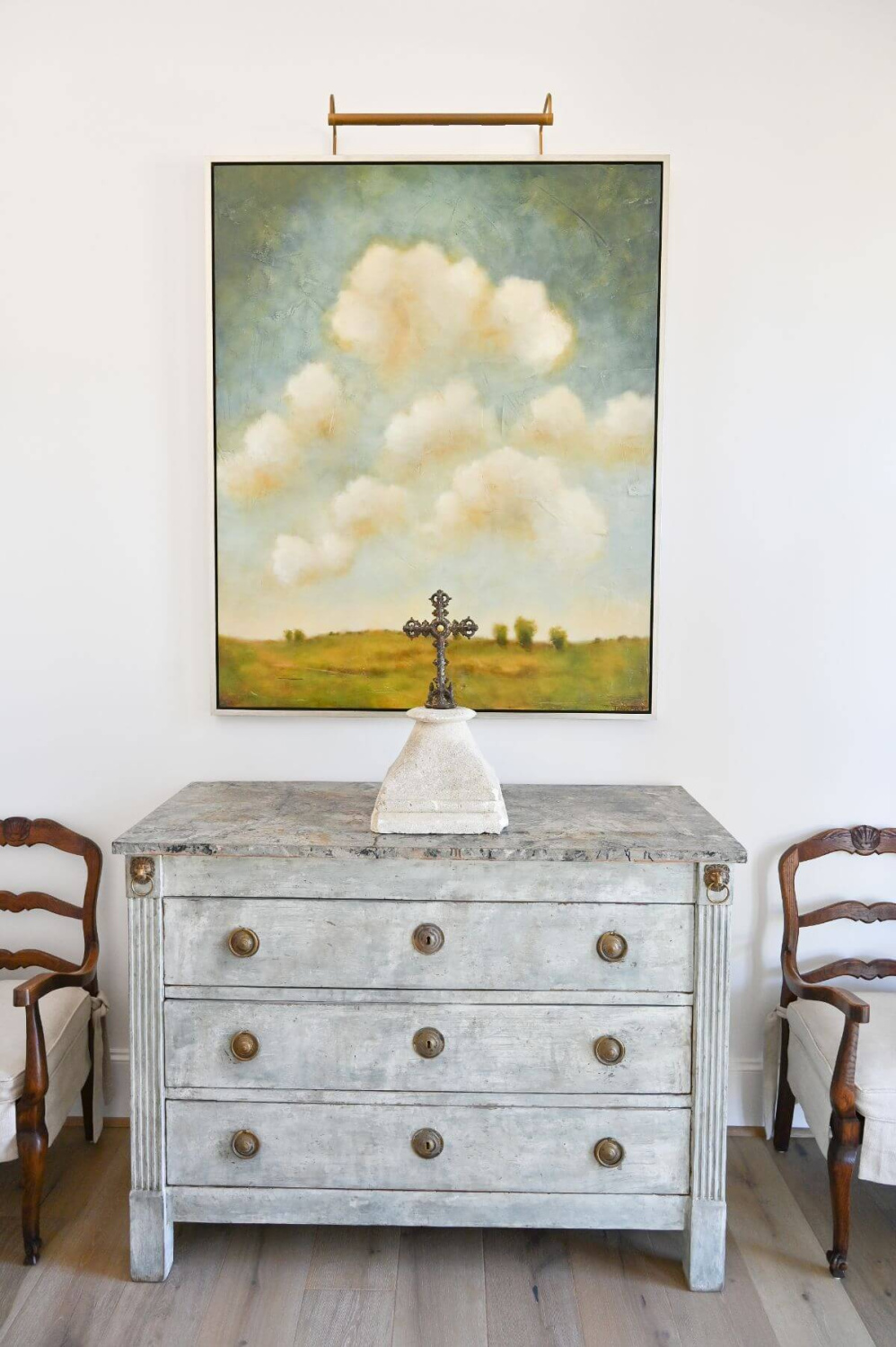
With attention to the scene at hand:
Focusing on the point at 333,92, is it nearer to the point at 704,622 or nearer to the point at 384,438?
the point at 384,438

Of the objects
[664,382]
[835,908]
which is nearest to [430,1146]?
[835,908]

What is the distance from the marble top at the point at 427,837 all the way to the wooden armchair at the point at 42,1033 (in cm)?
46

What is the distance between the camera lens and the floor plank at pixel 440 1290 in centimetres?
205

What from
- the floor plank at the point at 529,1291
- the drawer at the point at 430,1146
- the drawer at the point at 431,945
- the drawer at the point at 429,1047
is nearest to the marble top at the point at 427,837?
the drawer at the point at 431,945

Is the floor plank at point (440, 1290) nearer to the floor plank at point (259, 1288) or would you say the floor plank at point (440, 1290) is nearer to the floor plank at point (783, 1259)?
the floor plank at point (259, 1288)

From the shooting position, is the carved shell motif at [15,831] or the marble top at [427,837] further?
the carved shell motif at [15,831]

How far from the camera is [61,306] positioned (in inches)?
105

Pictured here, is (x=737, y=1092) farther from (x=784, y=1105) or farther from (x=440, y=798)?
(x=440, y=798)

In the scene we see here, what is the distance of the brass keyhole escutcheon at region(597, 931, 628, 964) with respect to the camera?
215cm

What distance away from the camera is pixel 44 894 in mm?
2742

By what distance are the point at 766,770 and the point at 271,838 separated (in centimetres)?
141

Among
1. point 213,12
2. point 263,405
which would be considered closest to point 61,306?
point 263,405

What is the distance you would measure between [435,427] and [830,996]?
1741mm

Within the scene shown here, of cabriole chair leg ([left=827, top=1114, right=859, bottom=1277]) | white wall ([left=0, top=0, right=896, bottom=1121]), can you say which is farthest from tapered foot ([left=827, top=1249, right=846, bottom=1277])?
white wall ([left=0, top=0, right=896, bottom=1121])
